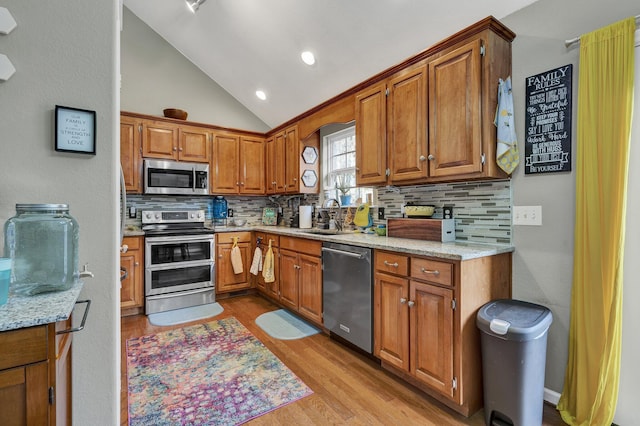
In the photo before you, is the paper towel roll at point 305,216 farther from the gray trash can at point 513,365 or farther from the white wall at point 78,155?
the white wall at point 78,155

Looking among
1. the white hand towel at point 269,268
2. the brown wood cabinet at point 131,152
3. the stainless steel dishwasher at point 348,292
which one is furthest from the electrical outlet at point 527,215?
the brown wood cabinet at point 131,152

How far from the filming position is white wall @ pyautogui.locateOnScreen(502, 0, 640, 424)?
63.5 inches

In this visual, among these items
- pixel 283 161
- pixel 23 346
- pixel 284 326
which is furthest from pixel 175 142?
pixel 23 346

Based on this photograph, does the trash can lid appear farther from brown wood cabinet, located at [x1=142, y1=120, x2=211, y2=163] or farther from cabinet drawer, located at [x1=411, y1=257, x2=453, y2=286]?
brown wood cabinet, located at [x1=142, y1=120, x2=211, y2=163]

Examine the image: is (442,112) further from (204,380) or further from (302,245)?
(204,380)

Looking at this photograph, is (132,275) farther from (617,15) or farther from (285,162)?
(617,15)

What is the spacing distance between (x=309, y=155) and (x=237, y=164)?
3.65 ft

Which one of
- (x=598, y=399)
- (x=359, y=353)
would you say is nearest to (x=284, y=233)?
(x=359, y=353)

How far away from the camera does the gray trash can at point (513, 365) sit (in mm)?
1560

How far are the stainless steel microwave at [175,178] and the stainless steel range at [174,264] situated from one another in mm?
337

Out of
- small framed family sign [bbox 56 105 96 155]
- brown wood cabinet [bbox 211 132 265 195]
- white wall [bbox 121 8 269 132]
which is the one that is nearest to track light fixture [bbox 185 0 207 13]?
white wall [bbox 121 8 269 132]

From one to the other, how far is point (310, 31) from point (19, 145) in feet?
8.48

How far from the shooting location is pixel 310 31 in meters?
2.99

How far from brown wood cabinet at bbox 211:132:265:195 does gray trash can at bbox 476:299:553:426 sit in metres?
3.49
